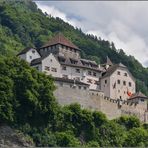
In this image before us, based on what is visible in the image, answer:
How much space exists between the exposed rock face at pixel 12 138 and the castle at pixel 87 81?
392 inches

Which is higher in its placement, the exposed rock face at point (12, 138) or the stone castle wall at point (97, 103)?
the stone castle wall at point (97, 103)

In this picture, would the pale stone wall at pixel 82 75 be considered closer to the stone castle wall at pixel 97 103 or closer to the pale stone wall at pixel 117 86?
the pale stone wall at pixel 117 86

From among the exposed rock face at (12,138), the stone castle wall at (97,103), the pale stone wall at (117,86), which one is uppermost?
the pale stone wall at (117,86)

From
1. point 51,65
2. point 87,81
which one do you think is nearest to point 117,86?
point 87,81

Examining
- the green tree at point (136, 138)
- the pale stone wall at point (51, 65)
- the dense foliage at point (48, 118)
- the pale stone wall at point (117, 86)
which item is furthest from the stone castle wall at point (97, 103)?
the pale stone wall at point (51, 65)

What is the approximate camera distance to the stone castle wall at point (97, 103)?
6331 cm

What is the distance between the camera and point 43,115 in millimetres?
55656

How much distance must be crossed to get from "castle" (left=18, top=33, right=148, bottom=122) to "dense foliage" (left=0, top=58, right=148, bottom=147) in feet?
12.8

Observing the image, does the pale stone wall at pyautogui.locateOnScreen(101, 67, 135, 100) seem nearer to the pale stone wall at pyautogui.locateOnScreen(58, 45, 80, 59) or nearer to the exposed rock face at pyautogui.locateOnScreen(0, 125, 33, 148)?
the pale stone wall at pyautogui.locateOnScreen(58, 45, 80, 59)

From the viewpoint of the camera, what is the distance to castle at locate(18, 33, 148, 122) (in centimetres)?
6650

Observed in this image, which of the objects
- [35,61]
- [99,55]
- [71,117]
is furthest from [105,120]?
[99,55]

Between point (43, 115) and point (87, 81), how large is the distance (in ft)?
72.9

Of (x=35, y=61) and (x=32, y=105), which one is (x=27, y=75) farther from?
(x=35, y=61)

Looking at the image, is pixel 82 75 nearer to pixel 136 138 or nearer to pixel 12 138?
pixel 136 138
